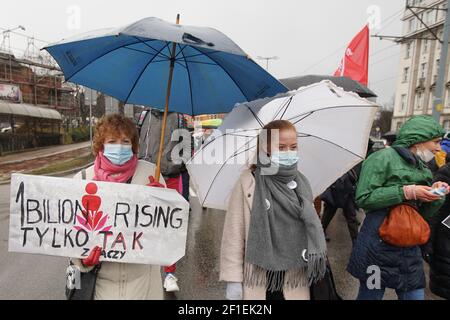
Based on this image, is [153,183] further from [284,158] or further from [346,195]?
[346,195]

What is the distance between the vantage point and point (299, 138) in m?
2.68

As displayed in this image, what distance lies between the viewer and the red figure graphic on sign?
2.17 metres

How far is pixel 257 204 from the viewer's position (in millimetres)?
2170

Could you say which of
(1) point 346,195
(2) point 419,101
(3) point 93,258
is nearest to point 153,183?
(3) point 93,258

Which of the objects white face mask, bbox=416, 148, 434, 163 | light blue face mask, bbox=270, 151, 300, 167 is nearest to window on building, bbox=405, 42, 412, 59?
white face mask, bbox=416, 148, 434, 163

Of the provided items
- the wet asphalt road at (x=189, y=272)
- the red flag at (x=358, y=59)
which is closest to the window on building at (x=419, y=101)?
the red flag at (x=358, y=59)

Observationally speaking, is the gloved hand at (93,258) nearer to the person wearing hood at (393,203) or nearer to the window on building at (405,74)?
the person wearing hood at (393,203)

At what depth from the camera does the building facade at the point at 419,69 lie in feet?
142

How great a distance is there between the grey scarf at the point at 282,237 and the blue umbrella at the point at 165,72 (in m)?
0.73

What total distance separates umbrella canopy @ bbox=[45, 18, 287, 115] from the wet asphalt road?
6.90 ft

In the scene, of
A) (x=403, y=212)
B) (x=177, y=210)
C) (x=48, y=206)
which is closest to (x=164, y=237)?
(x=177, y=210)

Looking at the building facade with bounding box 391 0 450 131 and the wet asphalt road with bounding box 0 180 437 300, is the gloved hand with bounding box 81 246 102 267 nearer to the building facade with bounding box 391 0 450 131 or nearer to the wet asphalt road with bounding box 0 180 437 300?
the wet asphalt road with bounding box 0 180 437 300
